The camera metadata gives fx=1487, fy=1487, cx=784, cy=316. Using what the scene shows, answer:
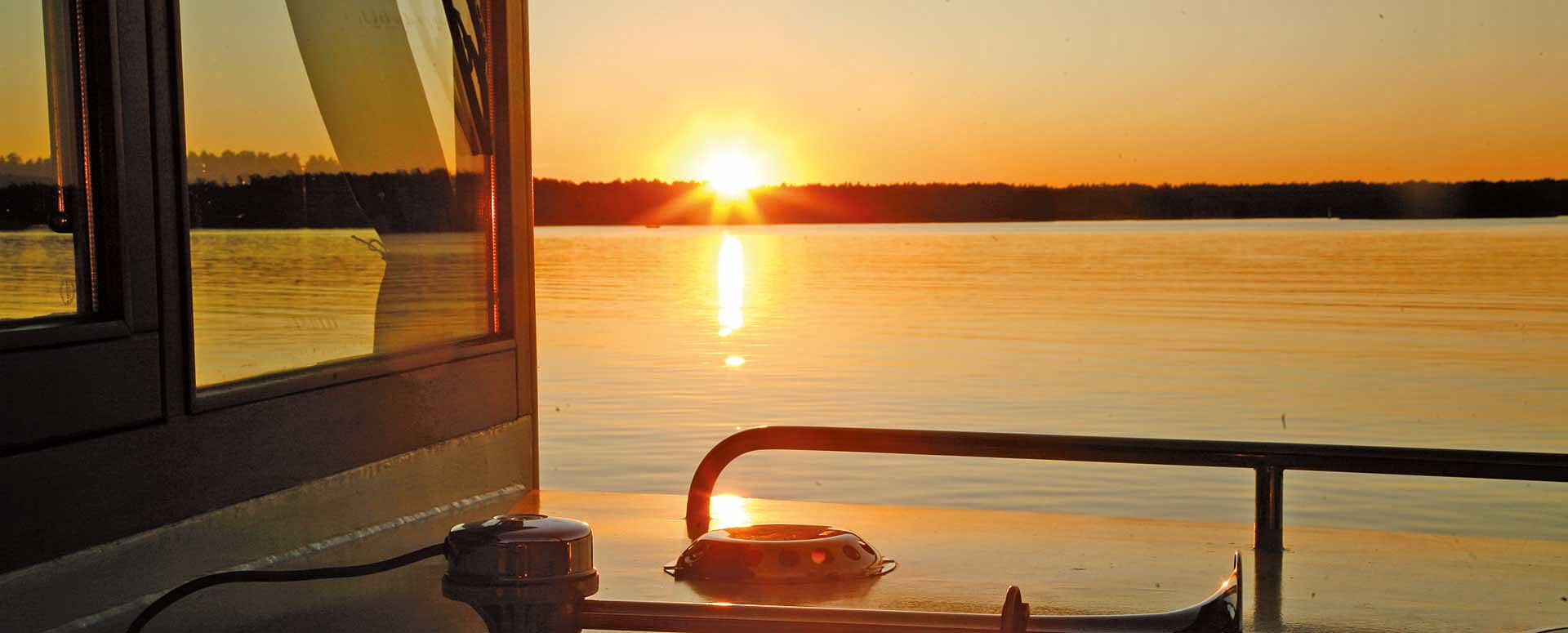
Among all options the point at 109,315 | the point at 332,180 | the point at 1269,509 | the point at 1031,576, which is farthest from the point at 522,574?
the point at 1269,509

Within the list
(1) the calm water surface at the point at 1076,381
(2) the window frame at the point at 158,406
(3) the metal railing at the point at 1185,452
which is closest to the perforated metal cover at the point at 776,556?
(3) the metal railing at the point at 1185,452

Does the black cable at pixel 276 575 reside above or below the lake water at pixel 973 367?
above

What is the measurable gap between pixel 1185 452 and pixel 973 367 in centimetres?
1635

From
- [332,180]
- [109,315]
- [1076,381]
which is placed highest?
[332,180]

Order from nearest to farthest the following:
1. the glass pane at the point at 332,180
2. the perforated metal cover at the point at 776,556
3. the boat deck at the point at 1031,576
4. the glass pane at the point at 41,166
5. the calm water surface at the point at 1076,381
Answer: the glass pane at the point at 41,166 < the glass pane at the point at 332,180 < the boat deck at the point at 1031,576 < the perforated metal cover at the point at 776,556 < the calm water surface at the point at 1076,381

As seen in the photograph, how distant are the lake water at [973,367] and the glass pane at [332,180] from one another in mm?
14

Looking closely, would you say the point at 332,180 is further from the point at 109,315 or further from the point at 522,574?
the point at 522,574

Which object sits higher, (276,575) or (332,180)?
(332,180)

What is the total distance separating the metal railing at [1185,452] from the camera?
3096mm

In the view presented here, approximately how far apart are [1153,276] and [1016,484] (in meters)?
35.8

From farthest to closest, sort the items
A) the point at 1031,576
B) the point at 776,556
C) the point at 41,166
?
1. the point at 1031,576
2. the point at 776,556
3. the point at 41,166

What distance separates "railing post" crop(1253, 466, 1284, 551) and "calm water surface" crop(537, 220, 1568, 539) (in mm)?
6327

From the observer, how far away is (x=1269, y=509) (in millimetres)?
3756

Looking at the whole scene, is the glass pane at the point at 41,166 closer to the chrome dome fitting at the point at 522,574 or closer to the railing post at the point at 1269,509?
the chrome dome fitting at the point at 522,574
